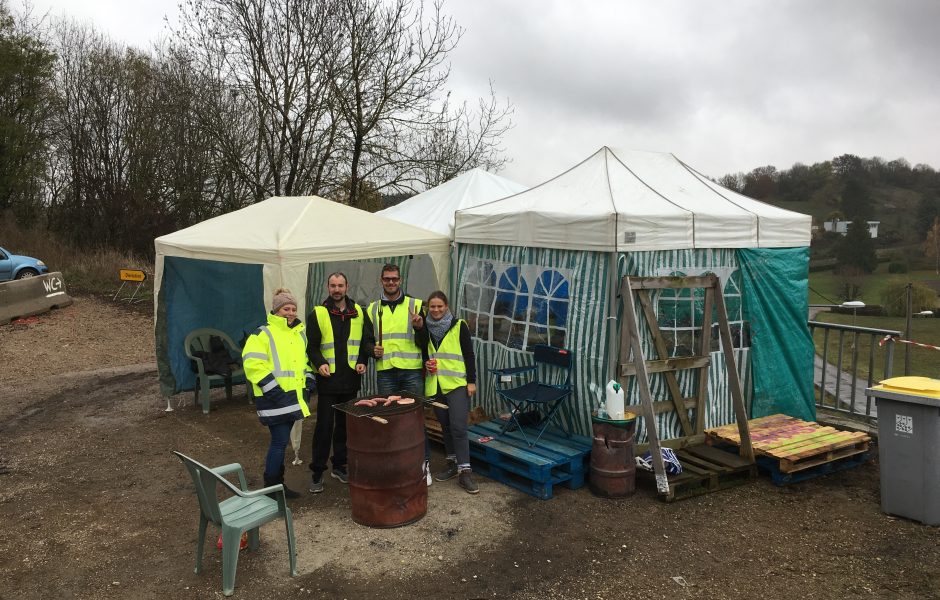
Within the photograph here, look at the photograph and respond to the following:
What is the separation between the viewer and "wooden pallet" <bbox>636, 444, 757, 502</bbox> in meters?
5.14

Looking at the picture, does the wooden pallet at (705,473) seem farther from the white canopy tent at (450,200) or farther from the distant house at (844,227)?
the distant house at (844,227)

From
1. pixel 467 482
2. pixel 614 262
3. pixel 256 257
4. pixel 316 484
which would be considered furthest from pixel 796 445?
pixel 256 257

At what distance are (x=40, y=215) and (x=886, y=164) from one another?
32761 mm

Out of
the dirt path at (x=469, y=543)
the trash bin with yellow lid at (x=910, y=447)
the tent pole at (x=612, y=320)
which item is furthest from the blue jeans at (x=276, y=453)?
the trash bin with yellow lid at (x=910, y=447)

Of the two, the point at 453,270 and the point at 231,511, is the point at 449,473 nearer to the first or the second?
the point at 231,511

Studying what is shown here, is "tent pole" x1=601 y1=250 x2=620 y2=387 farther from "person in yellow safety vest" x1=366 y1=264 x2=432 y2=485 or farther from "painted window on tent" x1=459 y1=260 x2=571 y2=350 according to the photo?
"person in yellow safety vest" x1=366 y1=264 x2=432 y2=485

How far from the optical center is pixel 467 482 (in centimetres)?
527

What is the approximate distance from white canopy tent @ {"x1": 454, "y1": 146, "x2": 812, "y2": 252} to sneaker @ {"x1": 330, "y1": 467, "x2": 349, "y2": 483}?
2.58 m

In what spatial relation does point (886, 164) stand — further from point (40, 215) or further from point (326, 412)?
point (40, 215)

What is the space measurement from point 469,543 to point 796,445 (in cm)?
304

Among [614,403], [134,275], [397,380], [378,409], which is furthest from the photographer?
[134,275]

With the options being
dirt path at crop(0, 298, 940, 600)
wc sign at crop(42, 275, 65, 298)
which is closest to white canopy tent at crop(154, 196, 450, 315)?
dirt path at crop(0, 298, 940, 600)

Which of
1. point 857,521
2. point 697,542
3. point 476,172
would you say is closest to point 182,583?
point 697,542

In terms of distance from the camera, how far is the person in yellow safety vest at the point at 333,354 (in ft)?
16.8
